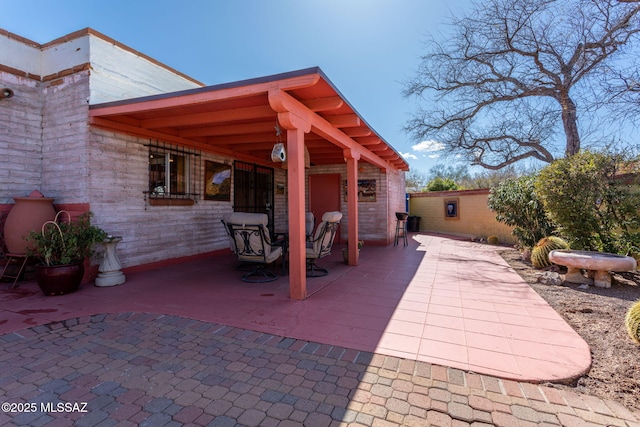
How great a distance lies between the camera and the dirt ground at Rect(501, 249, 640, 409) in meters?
1.97

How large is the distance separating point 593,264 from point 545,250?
147 cm

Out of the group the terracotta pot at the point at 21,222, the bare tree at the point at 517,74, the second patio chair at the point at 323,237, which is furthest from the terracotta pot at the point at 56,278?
the bare tree at the point at 517,74

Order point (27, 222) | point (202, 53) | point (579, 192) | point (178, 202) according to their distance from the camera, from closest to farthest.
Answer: point (27, 222) → point (579, 192) → point (178, 202) → point (202, 53)

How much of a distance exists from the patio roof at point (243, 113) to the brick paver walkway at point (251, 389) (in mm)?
2591

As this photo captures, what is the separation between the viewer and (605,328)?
2898 millimetres

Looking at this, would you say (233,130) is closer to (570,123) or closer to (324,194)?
(324,194)

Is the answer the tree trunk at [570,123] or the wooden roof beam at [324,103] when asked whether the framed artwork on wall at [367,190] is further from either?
the tree trunk at [570,123]

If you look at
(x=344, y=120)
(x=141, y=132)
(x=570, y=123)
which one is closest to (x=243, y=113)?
(x=344, y=120)

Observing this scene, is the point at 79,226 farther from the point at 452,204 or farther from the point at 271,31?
the point at 452,204

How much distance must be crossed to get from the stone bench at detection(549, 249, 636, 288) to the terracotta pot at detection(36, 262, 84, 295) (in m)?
6.86

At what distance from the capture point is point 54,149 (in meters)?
4.74

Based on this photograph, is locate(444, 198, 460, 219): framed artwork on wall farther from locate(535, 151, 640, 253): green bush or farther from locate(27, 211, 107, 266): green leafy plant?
locate(27, 211, 107, 266): green leafy plant

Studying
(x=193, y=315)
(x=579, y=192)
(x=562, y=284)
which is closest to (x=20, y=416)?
(x=193, y=315)

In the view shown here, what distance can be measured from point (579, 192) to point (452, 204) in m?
7.45
